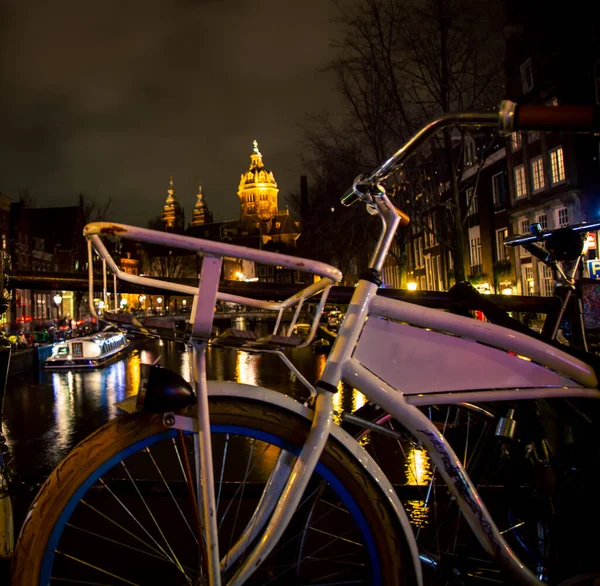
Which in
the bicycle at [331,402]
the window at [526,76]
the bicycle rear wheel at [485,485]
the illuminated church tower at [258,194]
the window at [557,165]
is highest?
the illuminated church tower at [258,194]

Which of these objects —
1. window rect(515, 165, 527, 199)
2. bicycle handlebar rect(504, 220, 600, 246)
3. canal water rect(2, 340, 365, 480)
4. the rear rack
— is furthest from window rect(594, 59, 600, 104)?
the rear rack

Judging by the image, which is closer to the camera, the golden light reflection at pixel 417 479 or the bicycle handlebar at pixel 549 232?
the bicycle handlebar at pixel 549 232

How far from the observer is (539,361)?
6.81ft

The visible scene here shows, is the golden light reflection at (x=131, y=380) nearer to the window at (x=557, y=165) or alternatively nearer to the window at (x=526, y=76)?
the window at (x=557, y=165)

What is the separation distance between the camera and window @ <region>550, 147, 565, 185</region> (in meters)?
29.1

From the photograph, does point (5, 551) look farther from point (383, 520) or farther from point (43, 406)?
point (43, 406)

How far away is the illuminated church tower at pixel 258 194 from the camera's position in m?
182

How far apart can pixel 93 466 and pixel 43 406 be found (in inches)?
388

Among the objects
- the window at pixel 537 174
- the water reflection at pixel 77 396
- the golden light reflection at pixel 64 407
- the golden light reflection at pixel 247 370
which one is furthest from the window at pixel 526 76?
the golden light reflection at pixel 64 407

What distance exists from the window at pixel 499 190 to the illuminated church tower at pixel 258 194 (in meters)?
143

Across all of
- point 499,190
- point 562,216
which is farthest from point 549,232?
point 499,190

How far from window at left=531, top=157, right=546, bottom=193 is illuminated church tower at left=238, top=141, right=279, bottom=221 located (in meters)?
149

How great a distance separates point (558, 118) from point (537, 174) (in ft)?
108

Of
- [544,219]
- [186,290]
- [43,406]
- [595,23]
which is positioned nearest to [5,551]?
[186,290]
